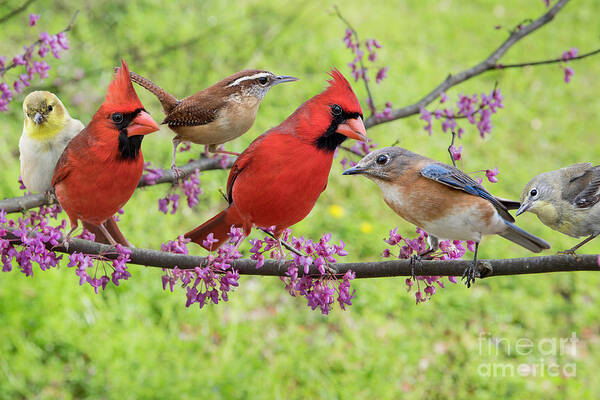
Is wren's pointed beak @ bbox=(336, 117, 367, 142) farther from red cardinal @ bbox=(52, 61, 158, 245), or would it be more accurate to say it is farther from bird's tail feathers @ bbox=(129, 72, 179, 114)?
bird's tail feathers @ bbox=(129, 72, 179, 114)

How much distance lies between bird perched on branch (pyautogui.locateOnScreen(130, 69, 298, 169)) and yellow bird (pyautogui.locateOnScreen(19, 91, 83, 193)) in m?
0.70

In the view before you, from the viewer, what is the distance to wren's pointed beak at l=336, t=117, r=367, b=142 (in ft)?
4.30

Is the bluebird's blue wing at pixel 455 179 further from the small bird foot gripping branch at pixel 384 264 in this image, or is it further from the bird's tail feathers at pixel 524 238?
the small bird foot gripping branch at pixel 384 264

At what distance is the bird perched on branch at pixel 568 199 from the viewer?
1584 mm

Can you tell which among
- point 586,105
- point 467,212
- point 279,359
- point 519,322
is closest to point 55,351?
point 279,359

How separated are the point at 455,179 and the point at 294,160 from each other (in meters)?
0.39

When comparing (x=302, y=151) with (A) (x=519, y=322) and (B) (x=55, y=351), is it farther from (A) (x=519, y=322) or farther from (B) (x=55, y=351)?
(A) (x=519, y=322)

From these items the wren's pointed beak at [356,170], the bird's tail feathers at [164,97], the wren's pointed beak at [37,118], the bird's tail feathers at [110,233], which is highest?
the wren's pointed beak at [37,118]

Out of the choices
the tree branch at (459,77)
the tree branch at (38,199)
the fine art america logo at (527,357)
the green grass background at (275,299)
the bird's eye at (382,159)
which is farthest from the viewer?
the fine art america logo at (527,357)

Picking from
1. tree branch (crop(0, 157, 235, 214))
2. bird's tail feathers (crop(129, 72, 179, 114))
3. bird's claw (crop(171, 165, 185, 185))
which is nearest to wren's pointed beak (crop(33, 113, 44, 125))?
tree branch (crop(0, 157, 235, 214))

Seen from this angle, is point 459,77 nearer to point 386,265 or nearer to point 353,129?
point 386,265

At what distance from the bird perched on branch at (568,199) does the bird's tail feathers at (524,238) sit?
6cm

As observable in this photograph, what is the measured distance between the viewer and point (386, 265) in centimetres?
159

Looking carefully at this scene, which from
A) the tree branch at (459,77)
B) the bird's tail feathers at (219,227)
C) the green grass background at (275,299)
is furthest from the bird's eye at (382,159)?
the green grass background at (275,299)
